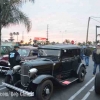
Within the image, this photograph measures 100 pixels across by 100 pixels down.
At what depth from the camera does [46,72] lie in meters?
6.32

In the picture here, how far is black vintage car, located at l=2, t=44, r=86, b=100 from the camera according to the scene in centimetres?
556

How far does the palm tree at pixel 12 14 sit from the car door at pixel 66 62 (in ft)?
24.1

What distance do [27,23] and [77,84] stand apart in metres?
8.15

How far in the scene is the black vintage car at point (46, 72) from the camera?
556cm

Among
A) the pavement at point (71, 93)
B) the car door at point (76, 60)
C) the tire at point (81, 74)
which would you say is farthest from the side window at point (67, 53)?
the pavement at point (71, 93)

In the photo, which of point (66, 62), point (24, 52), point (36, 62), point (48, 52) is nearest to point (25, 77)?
point (36, 62)

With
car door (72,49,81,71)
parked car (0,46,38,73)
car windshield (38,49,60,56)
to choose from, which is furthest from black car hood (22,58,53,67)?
parked car (0,46,38,73)

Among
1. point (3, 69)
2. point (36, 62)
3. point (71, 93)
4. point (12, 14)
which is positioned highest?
point (12, 14)

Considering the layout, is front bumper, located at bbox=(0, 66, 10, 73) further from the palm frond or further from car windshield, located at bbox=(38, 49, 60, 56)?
the palm frond

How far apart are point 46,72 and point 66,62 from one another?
128 cm

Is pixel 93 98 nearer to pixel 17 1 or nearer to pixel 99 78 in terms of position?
pixel 99 78

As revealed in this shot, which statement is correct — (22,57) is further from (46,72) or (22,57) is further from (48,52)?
(46,72)

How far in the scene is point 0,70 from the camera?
904 cm

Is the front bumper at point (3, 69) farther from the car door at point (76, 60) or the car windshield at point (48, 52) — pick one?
the car door at point (76, 60)
